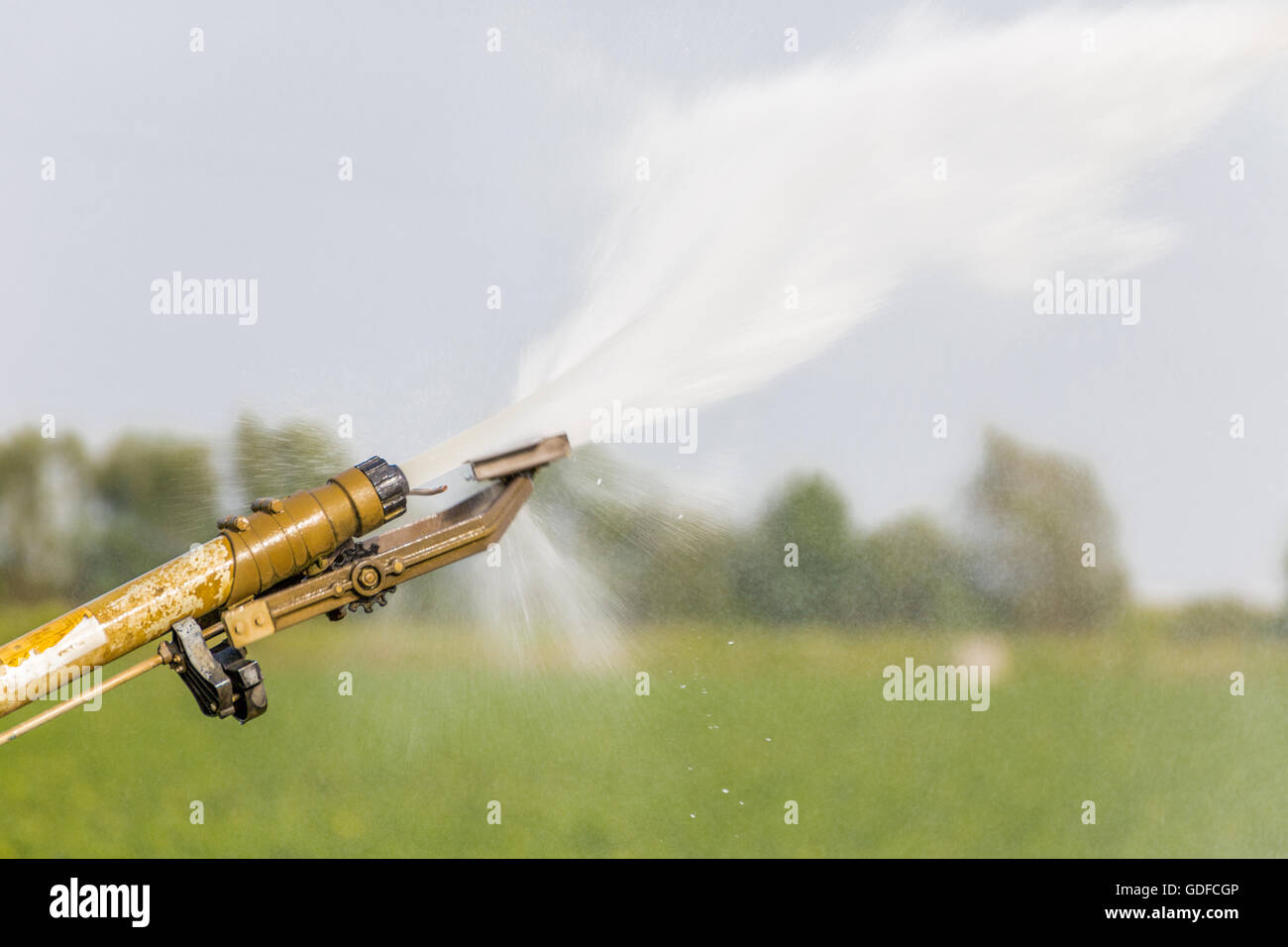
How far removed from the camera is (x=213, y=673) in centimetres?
568

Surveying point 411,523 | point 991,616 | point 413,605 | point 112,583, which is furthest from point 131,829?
point 991,616

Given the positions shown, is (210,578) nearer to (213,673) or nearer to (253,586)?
(253,586)

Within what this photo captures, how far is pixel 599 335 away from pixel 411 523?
1.83 m

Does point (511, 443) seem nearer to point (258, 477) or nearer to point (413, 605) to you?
point (413, 605)

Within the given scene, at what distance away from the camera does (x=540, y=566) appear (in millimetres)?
7980

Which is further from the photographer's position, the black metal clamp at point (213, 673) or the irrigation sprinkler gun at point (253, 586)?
the black metal clamp at point (213, 673)

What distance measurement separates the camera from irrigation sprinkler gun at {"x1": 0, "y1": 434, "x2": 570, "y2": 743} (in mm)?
5566

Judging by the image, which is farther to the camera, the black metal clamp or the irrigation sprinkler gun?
the black metal clamp

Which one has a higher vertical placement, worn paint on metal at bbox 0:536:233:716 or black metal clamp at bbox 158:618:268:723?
worn paint on metal at bbox 0:536:233:716

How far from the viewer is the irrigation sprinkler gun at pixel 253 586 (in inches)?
219

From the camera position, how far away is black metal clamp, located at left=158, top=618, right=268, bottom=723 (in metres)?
5.68

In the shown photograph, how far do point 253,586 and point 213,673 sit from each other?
1.51 ft

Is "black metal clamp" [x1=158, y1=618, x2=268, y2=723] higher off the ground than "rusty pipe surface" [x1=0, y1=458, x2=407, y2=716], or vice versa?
"rusty pipe surface" [x1=0, y1=458, x2=407, y2=716]

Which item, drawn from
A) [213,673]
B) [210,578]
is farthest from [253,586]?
[213,673]
